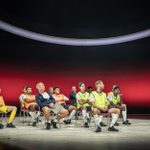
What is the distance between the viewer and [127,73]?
10.9m

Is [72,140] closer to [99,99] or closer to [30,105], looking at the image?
[99,99]

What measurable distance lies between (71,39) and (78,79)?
1.27 meters

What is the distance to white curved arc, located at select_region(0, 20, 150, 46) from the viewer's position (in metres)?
10.5

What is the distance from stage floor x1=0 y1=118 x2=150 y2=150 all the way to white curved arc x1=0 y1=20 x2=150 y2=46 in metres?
3.83

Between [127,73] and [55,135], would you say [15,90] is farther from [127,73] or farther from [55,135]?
[55,135]

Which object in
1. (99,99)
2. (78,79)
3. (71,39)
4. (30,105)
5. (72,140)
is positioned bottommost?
(72,140)

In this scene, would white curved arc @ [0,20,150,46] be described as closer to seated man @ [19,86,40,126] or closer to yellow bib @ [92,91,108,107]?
seated man @ [19,86,40,126]

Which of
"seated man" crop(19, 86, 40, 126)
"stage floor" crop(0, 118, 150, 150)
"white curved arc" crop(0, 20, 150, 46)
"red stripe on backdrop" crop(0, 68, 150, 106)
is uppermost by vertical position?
"white curved arc" crop(0, 20, 150, 46)

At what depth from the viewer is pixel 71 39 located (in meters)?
10.9

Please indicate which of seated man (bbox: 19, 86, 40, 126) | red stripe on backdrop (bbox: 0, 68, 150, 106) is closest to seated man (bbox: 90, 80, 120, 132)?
seated man (bbox: 19, 86, 40, 126)

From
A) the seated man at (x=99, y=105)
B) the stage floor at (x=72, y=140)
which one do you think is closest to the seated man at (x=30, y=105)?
the stage floor at (x=72, y=140)

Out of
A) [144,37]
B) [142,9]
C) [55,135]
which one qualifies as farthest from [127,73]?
[55,135]

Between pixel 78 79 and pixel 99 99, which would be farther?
pixel 78 79

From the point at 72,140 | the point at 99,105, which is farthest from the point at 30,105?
the point at 72,140
